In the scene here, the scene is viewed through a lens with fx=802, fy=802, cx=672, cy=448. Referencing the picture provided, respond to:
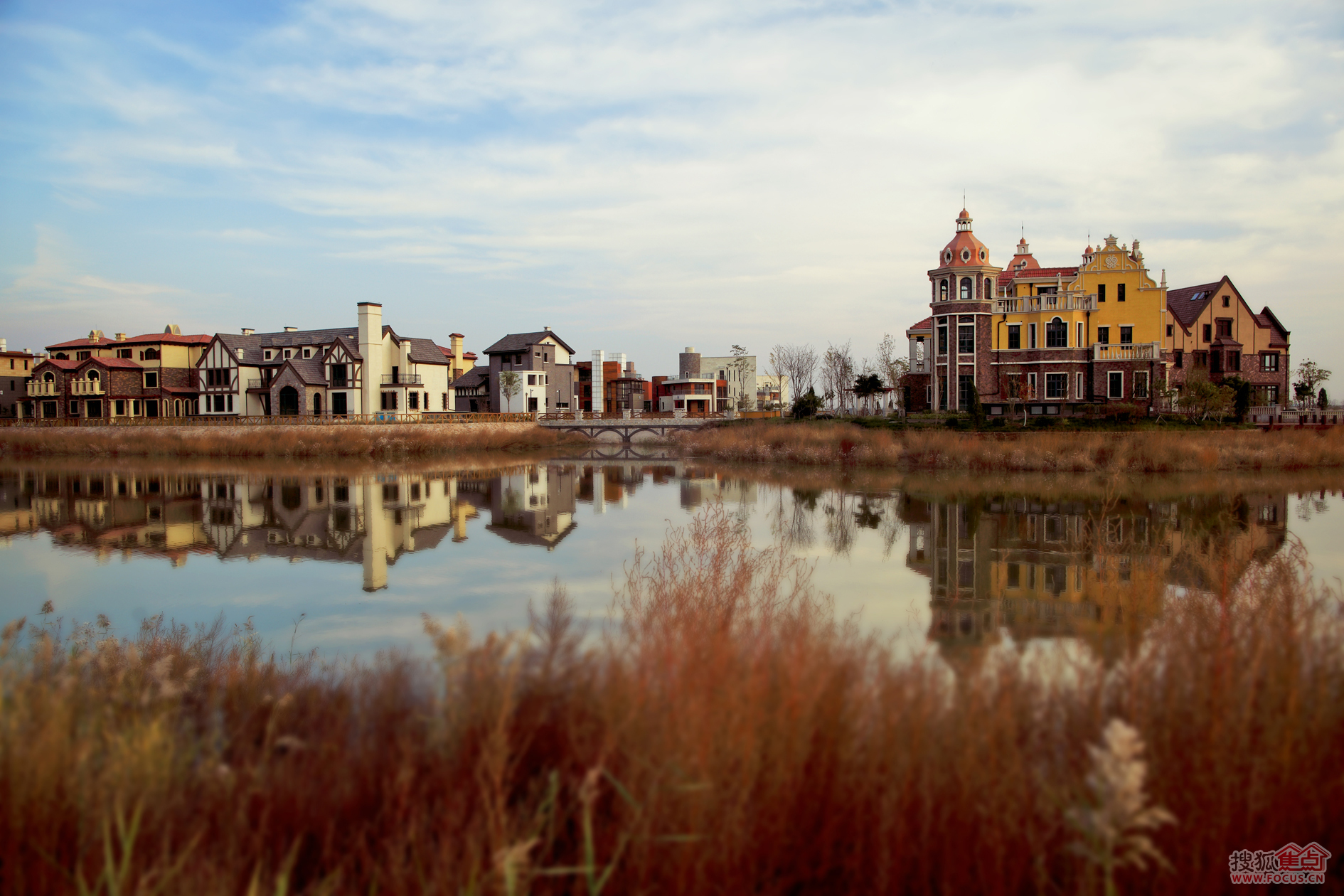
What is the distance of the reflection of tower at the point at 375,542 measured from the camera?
13264 millimetres

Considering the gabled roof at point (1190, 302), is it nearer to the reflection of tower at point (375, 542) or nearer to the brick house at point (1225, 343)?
the brick house at point (1225, 343)

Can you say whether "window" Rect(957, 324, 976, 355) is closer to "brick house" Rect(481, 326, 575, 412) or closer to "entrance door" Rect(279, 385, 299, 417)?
"brick house" Rect(481, 326, 575, 412)

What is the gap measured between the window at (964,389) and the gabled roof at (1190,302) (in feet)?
40.9

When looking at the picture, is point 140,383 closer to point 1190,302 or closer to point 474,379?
point 474,379

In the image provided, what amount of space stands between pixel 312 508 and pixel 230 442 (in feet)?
73.7

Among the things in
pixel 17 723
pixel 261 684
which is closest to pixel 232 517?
pixel 261 684

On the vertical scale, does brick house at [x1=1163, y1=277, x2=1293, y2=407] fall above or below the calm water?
above

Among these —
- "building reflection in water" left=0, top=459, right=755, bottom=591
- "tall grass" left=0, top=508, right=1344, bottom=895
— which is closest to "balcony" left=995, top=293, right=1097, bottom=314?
"building reflection in water" left=0, top=459, right=755, bottom=591

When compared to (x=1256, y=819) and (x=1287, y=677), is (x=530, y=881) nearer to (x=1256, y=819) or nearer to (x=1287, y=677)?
(x=1256, y=819)

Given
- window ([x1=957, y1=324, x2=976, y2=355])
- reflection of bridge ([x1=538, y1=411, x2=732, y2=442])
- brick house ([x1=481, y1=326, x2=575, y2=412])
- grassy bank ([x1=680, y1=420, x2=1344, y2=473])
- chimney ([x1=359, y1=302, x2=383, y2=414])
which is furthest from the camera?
brick house ([x1=481, y1=326, x2=575, y2=412])

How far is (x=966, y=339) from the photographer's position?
41.7m

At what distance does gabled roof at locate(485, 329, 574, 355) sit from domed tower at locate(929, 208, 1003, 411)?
32.2 metres

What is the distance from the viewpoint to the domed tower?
4125 centimetres

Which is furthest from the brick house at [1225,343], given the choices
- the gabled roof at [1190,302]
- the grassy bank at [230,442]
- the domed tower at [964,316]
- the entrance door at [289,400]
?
the entrance door at [289,400]
